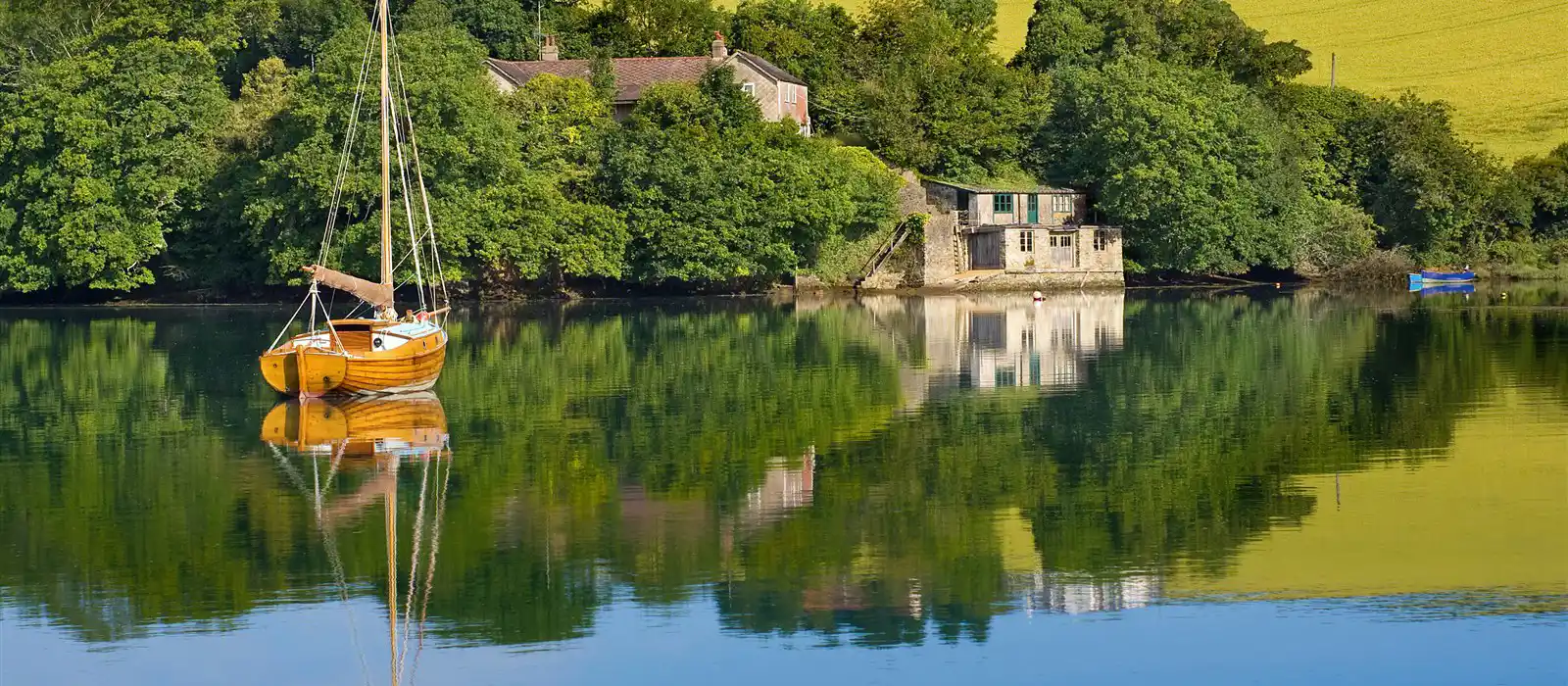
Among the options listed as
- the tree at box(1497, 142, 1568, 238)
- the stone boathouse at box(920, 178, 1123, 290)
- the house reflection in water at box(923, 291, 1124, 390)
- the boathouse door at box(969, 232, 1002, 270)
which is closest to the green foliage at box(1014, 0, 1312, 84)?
the stone boathouse at box(920, 178, 1123, 290)

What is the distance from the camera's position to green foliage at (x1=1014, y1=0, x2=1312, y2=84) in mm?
100938

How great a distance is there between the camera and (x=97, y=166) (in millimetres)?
79750

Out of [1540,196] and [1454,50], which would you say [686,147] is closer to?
[1540,196]

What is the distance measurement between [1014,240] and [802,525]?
70.6 m

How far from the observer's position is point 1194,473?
2669 cm

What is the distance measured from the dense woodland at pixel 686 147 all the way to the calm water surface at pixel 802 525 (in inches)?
1378

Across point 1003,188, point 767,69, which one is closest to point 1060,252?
point 1003,188

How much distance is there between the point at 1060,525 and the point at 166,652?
10.3m

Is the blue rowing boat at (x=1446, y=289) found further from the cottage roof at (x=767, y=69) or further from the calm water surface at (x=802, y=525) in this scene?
the calm water surface at (x=802, y=525)

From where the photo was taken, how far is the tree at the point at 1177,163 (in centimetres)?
8856

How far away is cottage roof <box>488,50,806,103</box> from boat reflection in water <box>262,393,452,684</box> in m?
54.3

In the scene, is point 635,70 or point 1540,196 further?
point 1540,196

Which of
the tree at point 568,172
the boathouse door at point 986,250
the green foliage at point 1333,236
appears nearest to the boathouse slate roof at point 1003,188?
the boathouse door at point 986,250

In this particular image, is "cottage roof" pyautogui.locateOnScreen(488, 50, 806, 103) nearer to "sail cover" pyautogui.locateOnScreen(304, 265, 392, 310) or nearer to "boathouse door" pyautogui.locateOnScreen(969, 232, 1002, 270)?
"boathouse door" pyautogui.locateOnScreen(969, 232, 1002, 270)
